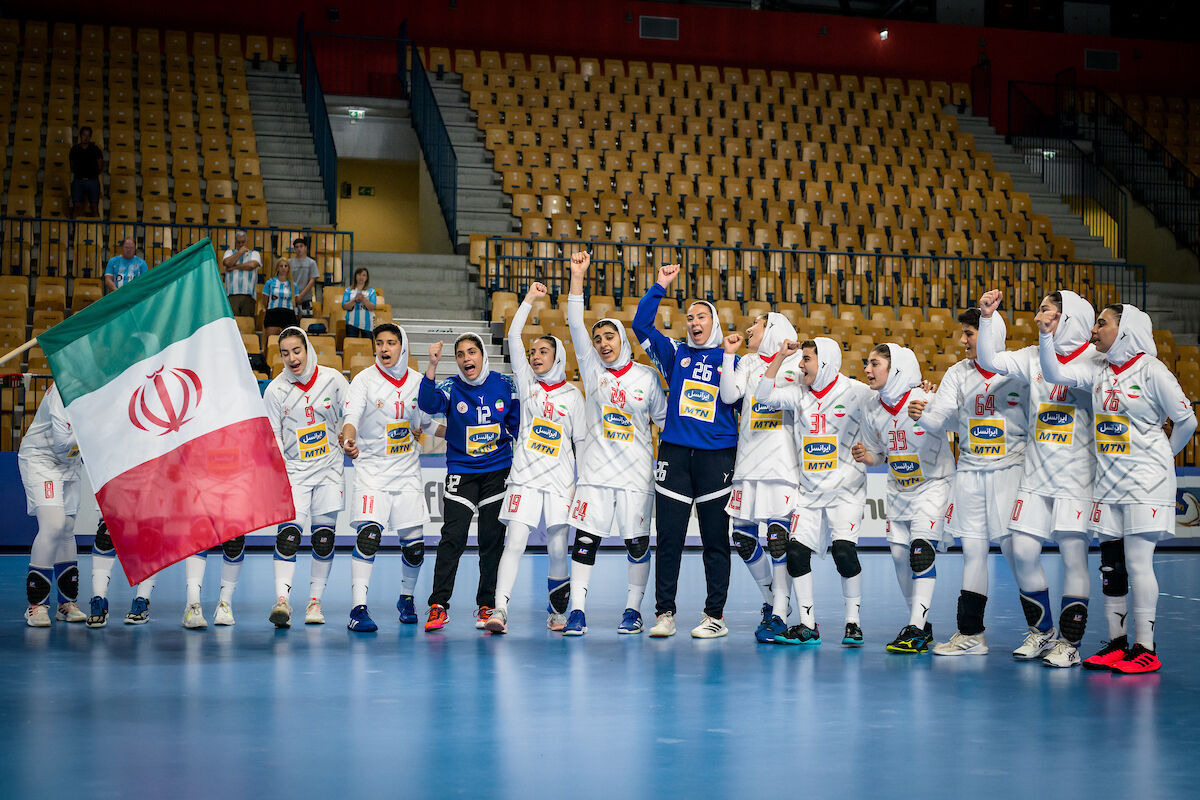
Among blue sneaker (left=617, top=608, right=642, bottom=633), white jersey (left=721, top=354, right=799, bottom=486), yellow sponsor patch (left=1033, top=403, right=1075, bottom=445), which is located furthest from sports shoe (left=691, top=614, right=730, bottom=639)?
yellow sponsor patch (left=1033, top=403, right=1075, bottom=445)

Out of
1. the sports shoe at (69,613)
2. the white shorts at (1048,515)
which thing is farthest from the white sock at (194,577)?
the white shorts at (1048,515)

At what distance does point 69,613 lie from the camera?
8.71 m

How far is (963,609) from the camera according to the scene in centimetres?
769

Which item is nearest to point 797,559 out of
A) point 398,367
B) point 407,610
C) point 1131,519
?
point 1131,519

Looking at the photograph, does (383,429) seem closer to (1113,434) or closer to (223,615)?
(223,615)

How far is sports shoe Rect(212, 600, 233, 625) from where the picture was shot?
8.49 m

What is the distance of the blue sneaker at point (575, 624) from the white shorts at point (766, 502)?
49.2 inches

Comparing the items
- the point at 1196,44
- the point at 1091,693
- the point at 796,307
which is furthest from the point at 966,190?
the point at 1091,693

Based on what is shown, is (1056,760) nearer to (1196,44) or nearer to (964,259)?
(964,259)

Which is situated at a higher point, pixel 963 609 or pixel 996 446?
pixel 996 446

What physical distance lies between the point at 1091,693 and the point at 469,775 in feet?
11.9

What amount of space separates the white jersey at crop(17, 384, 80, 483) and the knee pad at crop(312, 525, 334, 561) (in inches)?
68.8

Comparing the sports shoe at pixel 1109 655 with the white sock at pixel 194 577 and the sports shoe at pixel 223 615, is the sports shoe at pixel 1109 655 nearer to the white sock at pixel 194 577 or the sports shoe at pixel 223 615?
the sports shoe at pixel 223 615

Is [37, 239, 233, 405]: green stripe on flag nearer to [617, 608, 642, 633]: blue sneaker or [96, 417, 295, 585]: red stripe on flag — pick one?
[96, 417, 295, 585]: red stripe on flag
